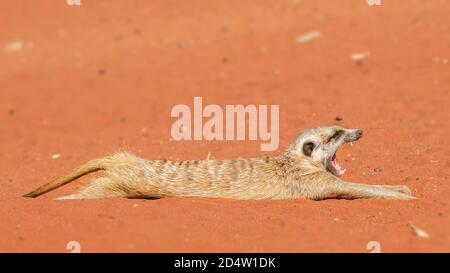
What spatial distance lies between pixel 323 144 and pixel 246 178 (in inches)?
27.7

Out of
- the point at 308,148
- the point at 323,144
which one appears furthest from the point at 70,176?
the point at 323,144

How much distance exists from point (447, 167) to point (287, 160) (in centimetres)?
134

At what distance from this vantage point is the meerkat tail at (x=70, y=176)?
5.55 m

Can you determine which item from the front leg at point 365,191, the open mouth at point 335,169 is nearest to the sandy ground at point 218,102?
the front leg at point 365,191

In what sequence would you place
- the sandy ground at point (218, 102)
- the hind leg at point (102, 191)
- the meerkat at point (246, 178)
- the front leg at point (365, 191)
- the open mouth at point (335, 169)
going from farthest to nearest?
the open mouth at point (335, 169) → the hind leg at point (102, 191) → the meerkat at point (246, 178) → the front leg at point (365, 191) → the sandy ground at point (218, 102)

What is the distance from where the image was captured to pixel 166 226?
4516mm

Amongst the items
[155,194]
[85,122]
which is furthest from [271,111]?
[155,194]

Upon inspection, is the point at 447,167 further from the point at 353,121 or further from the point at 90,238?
the point at 90,238

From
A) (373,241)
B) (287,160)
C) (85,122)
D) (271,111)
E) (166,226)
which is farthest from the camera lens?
(85,122)

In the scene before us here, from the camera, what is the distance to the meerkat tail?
555 cm

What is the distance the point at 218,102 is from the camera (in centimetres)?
874

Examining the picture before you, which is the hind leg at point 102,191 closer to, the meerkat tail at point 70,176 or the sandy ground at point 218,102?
the meerkat tail at point 70,176

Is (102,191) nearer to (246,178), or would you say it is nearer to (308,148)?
(246,178)

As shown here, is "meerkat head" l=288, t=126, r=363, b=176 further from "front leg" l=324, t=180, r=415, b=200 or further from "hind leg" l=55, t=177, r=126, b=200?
"hind leg" l=55, t=177, r=126, b=200
